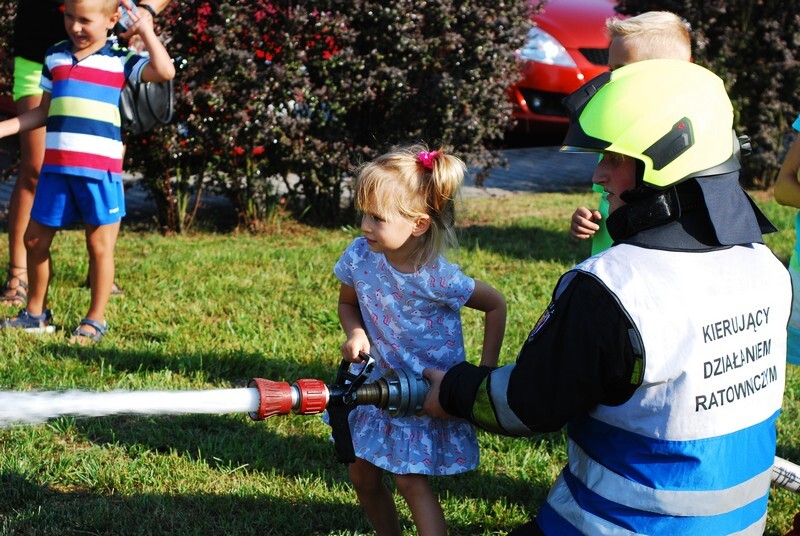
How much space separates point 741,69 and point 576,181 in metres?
1.90

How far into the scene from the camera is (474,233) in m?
7.23

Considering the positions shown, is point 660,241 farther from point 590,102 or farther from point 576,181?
point 576,181

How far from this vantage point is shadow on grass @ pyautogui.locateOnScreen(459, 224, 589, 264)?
21.8 ft

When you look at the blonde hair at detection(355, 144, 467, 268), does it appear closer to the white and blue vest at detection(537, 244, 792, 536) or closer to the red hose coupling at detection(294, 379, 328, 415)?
the red hose coupling at detection(294, 379, 328, 415)

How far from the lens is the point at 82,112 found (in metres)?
4.55

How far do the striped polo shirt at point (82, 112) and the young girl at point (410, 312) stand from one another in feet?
6.87

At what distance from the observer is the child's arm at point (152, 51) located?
441 cm

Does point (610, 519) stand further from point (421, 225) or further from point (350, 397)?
point (421, 225)

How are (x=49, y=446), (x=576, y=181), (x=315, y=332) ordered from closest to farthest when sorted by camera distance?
(x=49, y=446)
(x=315, y=332)
(x=576, y=181)

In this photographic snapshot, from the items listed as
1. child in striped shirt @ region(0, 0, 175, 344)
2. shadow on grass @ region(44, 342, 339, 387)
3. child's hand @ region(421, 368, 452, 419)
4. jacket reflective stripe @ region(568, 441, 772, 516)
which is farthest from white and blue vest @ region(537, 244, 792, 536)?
child in striped shirt @ region(0, 0, 175, 344)

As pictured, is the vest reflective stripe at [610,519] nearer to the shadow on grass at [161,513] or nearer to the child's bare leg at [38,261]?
the shadow on grass at [161,513]

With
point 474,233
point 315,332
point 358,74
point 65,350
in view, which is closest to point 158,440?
point 65,350

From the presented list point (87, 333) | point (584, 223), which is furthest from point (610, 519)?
point (87, 333)

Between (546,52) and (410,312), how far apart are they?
7.59 m
